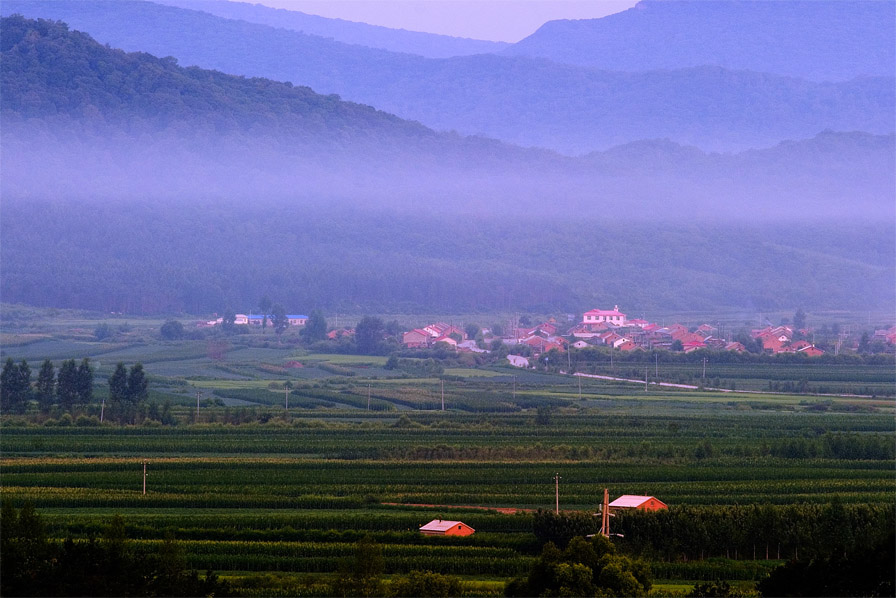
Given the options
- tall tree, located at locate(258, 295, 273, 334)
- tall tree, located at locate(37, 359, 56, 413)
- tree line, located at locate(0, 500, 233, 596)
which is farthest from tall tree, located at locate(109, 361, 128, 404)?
tall tree, located at locate(258, 295, 273, 334)

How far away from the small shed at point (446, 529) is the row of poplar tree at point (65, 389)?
2428 cm

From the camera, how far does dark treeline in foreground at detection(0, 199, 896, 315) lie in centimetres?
12750

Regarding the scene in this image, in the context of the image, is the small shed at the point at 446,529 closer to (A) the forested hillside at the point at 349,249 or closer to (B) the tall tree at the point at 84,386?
(B) the tall tree at the point at 84,386

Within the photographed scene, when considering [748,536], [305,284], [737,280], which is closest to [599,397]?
[748,536]

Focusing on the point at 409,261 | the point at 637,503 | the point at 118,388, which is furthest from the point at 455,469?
the point at 409,261

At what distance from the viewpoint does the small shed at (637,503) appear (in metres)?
27.5

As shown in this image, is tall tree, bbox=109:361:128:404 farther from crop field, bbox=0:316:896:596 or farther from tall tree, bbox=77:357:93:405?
crop field, bbox=0:316:896:596

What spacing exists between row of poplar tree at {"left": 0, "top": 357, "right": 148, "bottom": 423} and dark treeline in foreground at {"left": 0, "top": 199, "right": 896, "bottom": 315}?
64444 millimetres

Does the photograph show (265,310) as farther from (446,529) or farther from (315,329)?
(446,529)

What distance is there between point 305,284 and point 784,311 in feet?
171

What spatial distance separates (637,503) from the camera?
92.2ft

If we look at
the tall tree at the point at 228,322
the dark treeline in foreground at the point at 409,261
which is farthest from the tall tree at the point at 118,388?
the dark treeline in foreground at the point at 409,261

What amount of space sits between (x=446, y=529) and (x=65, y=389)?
27719 mm

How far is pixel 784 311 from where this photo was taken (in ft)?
448
